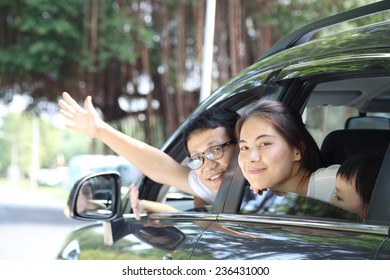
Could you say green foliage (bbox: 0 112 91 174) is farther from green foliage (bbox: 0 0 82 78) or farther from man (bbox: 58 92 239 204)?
man (bbox: 58 92 239 204)

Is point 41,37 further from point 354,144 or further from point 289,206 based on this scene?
point 289,206

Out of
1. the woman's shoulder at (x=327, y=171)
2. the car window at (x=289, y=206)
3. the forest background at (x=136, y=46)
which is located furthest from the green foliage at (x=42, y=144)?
the woman's shoulder at (x=327, y=171)

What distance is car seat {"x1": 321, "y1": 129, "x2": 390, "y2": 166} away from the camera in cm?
207

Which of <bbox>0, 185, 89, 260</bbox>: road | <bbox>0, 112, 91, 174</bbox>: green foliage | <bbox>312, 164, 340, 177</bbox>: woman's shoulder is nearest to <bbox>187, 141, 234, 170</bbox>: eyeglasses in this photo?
<bbox>312, 164, 340, 177</bbox>: woman's shoulder

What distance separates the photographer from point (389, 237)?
1334 mm

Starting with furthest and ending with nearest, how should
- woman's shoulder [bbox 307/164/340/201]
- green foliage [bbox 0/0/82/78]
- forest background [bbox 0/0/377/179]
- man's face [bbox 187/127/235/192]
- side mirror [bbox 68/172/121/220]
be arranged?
forest background [bbox 0/0/377/179] → green foliage [bbox 0/0/82/78] → side mirror [bbox 68/172/121/220] → man's face [bbox 187/127/235/192] → woman's shoulder [bbox 307/164/340/201]

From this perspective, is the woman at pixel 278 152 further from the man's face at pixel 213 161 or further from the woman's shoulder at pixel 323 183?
the man's face at pixel 213 161

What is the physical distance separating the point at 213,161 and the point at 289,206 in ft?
1.71

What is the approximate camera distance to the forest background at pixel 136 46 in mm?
11766

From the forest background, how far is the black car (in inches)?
351

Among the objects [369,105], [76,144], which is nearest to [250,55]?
[369,105]

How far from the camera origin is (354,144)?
6.93 ft

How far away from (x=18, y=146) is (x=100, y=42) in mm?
46223

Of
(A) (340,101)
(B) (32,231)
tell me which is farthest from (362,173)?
(B) (32,231)
